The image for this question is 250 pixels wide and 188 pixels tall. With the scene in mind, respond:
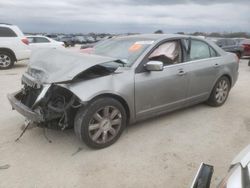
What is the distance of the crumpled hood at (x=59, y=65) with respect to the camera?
11.7 ft

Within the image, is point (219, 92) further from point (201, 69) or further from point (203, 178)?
point (203, 178)

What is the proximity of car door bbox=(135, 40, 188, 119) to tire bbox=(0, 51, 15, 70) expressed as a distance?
8599 mm

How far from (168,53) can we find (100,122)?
176 cm

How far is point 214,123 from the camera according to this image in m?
4.85

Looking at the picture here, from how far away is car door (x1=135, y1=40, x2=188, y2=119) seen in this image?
13.4 ft

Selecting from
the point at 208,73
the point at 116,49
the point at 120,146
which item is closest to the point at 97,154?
the point at 120,146

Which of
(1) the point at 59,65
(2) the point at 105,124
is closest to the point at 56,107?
(1) the point at 59,65

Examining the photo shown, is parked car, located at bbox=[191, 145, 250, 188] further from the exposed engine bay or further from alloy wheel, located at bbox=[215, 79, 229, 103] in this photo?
alloy wheel, located at bbox=[215, 79, 229, 103]

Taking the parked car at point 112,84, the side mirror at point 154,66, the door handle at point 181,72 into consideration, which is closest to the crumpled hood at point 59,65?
the parked car at point 112,84

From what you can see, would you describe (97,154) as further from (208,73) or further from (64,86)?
(208,73)

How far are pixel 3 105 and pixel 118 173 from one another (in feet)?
12.1

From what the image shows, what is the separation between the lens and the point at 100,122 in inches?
146

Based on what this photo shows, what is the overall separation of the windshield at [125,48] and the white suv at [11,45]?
7.29 metres

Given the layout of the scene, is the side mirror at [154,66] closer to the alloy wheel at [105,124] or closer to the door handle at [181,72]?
the door handle at [181,72]
